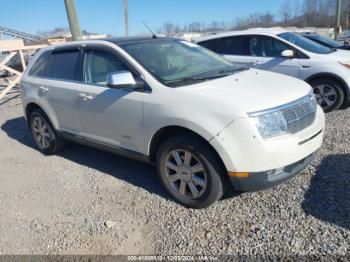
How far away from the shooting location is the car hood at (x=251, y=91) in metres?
3.10

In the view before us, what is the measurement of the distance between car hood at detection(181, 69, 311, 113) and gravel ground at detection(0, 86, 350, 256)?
1.06 m

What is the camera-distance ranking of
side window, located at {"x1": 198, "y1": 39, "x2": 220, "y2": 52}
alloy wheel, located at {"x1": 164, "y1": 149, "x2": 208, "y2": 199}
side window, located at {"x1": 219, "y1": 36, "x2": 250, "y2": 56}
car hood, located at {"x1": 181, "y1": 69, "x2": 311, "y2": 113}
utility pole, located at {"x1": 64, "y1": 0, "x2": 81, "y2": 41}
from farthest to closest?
utility pole, located at {"x1": 64, "y1": 0, "x2": 81, "y2": 41}, side window, located at {"x1": 198, "y1": 39, "x2": 220, "y2": 52}, side window, located at {"x1": 219, "y1": 36, "x2": 250, "y2": 56}, alloy wheel, located at {"x1": 164, "y1": 149, "x2": 208, "y2": 199}, car hood, located at {"x1": 181, "y1": 69, "x2": 311, "y2": 113}

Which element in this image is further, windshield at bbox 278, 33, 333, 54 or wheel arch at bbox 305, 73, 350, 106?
windshield at bbox 278, 33, 333, 54

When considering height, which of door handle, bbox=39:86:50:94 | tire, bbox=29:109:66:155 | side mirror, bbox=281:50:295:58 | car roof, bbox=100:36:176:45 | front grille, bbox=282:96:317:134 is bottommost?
tire, bbox=29:109:66:155

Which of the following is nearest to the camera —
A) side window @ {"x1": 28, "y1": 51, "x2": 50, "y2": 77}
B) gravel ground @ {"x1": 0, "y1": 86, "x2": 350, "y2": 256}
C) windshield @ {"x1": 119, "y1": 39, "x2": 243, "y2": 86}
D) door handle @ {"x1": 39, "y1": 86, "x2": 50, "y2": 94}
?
gravel ground @ {"x1": 0, "y1": 86, "x2": 350, "y2": 256}

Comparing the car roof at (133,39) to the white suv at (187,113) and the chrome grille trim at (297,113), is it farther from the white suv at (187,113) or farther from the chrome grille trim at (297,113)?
the chrome grille trim at (297,113)

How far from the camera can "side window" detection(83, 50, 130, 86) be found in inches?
161

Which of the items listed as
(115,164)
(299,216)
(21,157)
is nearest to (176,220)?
(299,216)

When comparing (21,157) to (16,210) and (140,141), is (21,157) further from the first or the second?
(140,141)

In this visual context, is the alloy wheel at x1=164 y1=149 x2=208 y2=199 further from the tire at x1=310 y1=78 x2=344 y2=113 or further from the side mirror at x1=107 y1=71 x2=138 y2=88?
the tire at x1=310 y1=78 x2=344 y2=113

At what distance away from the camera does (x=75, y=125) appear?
4.68m

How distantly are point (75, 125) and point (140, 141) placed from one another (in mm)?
1317

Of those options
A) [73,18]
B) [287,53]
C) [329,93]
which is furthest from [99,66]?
[73,18]

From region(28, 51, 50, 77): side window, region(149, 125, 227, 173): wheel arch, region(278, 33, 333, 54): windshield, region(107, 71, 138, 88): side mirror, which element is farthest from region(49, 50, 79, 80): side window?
region(278, 33, 333, 54): windshield
